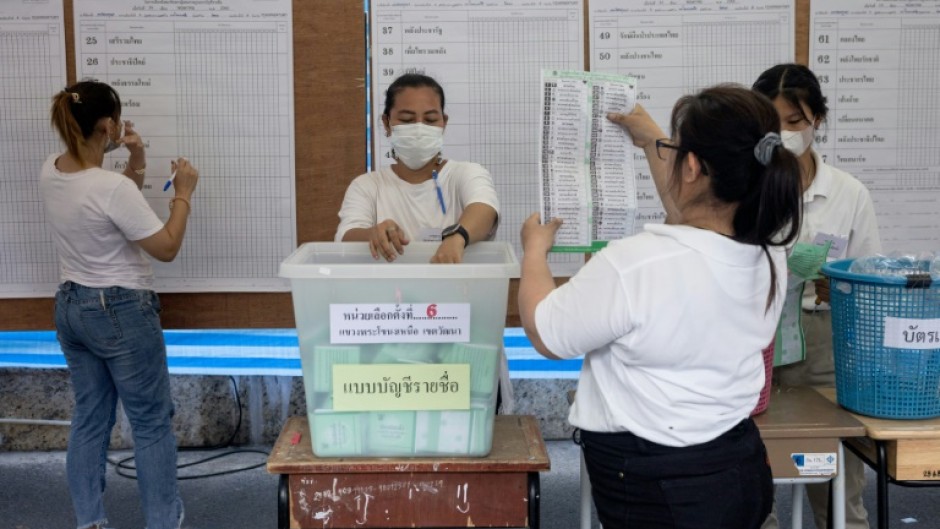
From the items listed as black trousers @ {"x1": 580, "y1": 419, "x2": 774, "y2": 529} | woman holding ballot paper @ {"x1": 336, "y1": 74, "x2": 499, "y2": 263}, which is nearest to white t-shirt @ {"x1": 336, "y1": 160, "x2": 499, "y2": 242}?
woman holding ballot paper @ {"x1": 336, "y1": 74, "x2": 499, "y2": 263}

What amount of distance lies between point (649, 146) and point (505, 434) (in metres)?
0.68

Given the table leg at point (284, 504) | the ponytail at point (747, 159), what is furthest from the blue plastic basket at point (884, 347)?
the table leg at point (284, 504)

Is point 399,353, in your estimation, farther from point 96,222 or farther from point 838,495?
point 96,222

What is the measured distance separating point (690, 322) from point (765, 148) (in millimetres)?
299

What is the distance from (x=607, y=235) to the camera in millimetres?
1964

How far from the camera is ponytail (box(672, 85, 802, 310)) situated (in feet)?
4.89

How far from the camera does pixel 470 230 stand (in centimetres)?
224

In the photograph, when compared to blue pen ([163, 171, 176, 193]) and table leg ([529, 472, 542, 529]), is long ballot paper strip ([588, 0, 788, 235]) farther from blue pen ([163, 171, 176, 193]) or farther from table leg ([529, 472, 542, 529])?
table leg ([529, 472, 542, 529])

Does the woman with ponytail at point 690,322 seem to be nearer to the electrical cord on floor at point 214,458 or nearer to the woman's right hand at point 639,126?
the woman's right hand at point 639,126

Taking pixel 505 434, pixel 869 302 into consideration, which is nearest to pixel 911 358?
pixel 869 302

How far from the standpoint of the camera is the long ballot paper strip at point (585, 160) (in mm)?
1927

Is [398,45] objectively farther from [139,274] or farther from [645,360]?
[645,360]

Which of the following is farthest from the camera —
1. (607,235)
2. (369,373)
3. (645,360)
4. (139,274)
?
(139,274)

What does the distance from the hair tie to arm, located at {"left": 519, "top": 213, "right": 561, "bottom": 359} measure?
40 centimetres
